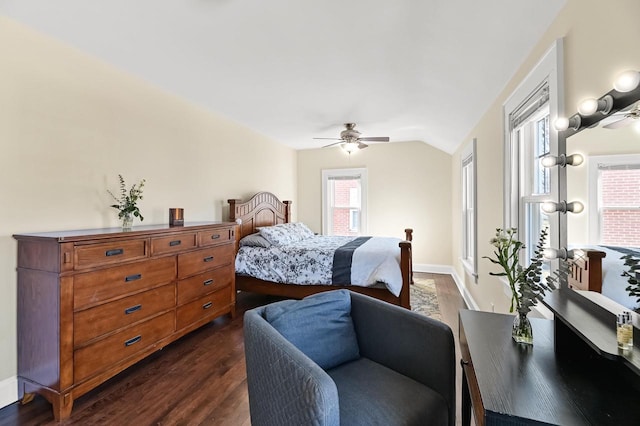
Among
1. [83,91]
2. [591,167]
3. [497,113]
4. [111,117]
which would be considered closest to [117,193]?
[111,117]

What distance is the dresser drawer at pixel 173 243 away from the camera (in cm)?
237

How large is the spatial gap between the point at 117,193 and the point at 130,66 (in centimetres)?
112

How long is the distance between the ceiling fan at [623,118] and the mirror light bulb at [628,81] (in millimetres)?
76

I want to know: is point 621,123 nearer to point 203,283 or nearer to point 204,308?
point 203,283

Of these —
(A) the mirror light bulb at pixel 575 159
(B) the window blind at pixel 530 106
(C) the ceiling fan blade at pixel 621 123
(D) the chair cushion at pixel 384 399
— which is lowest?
(D) the chair cushion at pixel 384 399

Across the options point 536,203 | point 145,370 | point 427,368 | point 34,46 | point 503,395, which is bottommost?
point 145,370

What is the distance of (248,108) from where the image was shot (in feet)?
12.0

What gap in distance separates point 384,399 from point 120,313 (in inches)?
74.7

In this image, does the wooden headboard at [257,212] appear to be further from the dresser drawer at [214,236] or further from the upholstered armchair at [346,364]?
the upholstered armchair at [346,364]

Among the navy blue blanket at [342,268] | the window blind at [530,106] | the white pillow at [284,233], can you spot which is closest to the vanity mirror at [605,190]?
the window blind at [530,106]

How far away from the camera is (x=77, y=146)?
7.61ft

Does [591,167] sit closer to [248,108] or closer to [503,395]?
[503,395]

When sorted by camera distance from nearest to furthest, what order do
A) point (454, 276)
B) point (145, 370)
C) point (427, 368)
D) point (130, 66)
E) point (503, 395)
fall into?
point (503, 395)
point (427, 368)
point (145, 370)
point (130, 66)
point (454, 276)

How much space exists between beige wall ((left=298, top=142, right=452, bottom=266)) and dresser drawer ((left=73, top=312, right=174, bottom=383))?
408 cm
